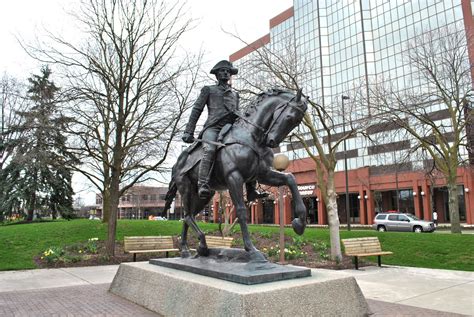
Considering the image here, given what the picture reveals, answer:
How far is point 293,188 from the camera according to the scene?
235 inches

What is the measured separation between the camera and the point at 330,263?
13727 mm

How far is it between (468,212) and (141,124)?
130 ft

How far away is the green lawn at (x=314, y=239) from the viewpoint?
1369 cm

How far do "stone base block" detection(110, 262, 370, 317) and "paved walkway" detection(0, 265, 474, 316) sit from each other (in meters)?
0.39

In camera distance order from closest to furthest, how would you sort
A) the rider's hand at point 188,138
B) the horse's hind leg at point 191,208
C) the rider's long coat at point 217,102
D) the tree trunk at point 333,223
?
the rider's long coat at point 217,102, the rider's hand at point 188,138, the horse's hind leg at point 191,208, the tree trunk at point 333,223

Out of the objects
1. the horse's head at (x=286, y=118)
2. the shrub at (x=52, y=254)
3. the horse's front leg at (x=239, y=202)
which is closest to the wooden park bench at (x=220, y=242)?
the shrub at (x=52, y=254)

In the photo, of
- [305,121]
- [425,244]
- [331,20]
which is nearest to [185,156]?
[305,121]

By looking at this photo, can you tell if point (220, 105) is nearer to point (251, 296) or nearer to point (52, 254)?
point (251, 296)

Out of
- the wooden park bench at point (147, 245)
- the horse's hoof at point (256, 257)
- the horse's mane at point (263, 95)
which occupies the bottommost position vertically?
the wooden park bench at point (147, 245)

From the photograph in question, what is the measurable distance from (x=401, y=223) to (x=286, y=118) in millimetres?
32095

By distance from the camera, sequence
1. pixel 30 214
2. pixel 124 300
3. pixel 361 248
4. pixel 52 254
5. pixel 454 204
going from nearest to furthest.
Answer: pixel 124 300 < pixel 361 248 < pixel 52 254 < pixel 454 204 < pixel 30 214

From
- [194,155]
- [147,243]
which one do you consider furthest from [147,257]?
[194,155]

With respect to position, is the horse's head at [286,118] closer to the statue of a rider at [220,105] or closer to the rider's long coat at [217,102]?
the statue of a rider at [220,105]

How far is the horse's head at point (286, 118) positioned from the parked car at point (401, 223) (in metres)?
30.3
